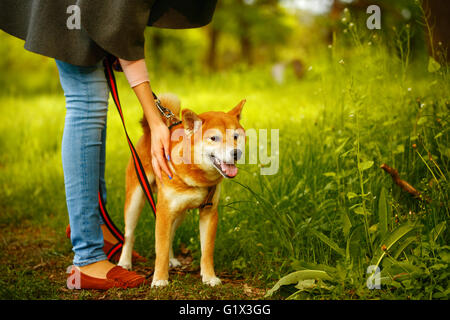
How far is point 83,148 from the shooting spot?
2279 millimetres

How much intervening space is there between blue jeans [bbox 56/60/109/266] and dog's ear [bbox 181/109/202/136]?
19.4 inches

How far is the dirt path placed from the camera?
2.24m

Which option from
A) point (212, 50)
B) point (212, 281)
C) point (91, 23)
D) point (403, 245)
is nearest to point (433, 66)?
point (403, 245)

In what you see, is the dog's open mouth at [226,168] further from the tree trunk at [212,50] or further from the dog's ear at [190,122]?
the tree trunk at [212,50]

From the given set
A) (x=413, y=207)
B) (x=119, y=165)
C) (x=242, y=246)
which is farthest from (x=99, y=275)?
(x=119, y=165)

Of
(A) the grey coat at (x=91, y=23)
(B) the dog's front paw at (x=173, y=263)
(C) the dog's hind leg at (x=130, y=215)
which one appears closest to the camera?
(A) the grey coat at (x=91, y=23)

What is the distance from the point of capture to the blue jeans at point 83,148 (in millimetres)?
2262

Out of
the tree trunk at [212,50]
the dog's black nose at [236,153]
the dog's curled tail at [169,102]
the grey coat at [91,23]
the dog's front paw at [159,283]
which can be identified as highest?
the tree trunk at [212,50]

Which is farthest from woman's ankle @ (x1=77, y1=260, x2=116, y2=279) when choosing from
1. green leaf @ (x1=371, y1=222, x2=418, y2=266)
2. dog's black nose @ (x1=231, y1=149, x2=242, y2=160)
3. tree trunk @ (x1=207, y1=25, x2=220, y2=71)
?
tree trunk @ (x1=207, y1=25, x2=220, y2=71)

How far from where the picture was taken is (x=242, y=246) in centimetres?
268

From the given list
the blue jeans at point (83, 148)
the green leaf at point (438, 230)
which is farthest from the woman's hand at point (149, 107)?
the green leaf at point (438, 230)

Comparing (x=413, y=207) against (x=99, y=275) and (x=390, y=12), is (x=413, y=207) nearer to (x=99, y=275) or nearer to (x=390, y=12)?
(x=99, y=275)

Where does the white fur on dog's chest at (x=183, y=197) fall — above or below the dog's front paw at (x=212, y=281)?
above

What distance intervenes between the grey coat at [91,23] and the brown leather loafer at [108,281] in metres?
1.08
